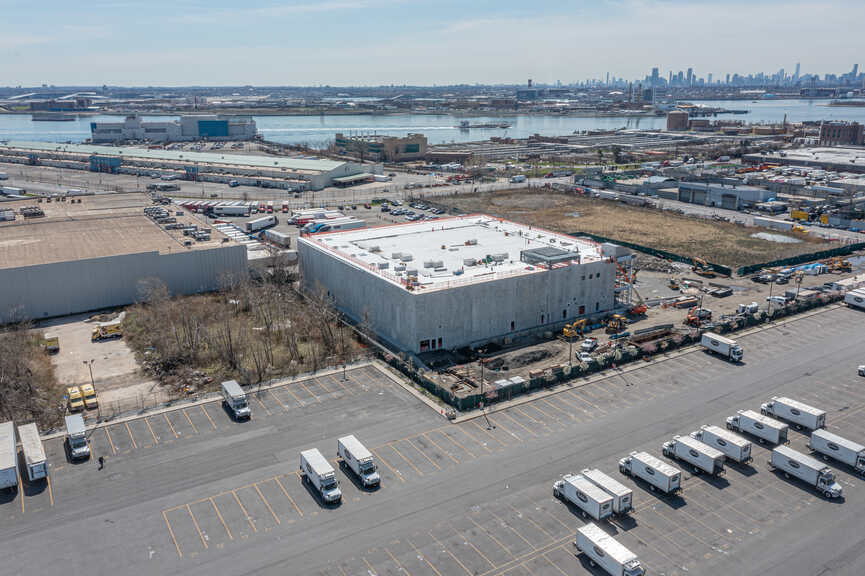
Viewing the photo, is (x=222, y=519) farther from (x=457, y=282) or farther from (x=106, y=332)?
(x=106, y=332)

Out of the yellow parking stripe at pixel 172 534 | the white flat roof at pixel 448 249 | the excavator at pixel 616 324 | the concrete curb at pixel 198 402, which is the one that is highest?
the white flat roof at pixel 448 249

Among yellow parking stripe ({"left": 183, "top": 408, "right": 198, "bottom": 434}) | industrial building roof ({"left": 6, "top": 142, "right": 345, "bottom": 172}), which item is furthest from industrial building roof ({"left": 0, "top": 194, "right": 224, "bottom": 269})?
industrial building roof ({"left": 6, "top": 142, "right": 345, "bottom": 172})

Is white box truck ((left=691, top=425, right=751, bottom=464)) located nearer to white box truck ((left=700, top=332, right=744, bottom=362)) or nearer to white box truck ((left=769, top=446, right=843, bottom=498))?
white box truck ((left=769, top=446, right=843, bottom=498))

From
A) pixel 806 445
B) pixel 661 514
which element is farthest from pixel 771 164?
pixel 661 514

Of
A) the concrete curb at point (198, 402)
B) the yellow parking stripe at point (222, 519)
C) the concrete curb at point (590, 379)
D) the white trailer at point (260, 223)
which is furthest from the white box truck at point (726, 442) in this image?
the white trailer at point (260, 223)

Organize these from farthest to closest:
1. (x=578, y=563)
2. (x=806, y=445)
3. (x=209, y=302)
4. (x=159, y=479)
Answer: (x=209, y=302) < (x=806, y=445) < (x=159, y=479) < (x=578, y=563)

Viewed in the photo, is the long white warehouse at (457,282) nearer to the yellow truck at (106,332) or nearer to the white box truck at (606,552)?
the yellow truck at (106,332)

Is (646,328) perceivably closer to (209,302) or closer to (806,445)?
(806,445)
